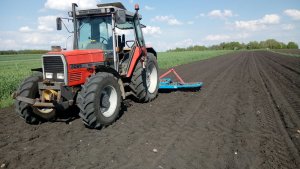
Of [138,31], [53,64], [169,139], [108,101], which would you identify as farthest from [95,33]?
[169,139]

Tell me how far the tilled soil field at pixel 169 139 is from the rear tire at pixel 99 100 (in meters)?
0.23

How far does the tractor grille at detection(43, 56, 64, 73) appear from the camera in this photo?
18.9 ft

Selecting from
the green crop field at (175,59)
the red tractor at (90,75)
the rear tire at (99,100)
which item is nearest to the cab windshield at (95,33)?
the red tractor at (90,75)

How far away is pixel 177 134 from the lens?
538 centimetres

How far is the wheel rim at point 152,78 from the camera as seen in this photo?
8531mm

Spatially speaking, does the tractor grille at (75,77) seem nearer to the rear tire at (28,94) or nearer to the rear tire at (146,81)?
the rear tire at (28,94)

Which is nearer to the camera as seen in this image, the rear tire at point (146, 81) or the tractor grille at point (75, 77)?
the tractor grille at point (75, 77)

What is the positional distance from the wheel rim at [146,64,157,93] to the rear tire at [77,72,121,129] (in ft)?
7.86

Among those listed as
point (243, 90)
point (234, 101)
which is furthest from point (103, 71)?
point (243, 90)

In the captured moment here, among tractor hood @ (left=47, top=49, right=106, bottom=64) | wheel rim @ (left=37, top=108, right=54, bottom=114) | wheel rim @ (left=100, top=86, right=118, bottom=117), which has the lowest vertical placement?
wheel rim @ (left=37, top=108, right=54, bottom=114)

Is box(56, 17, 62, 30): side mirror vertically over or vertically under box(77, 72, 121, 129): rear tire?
over

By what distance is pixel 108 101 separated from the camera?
20.2ft

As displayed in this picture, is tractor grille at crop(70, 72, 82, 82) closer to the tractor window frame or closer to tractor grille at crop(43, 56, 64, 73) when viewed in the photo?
tractor grille at crop(43, 56, 64, 73)

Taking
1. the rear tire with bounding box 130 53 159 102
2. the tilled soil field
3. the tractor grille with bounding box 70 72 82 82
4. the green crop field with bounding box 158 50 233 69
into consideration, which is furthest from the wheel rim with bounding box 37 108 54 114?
the green crop field with bounding box 158 50 233 69
